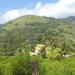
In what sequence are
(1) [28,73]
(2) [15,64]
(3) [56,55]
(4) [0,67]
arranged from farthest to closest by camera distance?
(3) [56,55]
(4) [0,67]
(2) [15,64]
(1) [28,73]

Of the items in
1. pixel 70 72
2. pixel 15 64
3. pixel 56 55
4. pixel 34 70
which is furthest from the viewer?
pixel 56 55

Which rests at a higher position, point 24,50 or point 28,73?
point 24,50

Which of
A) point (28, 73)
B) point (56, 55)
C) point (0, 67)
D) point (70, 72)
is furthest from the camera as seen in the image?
point (56, 55)

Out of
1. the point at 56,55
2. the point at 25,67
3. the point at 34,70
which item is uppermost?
the point at 34,70

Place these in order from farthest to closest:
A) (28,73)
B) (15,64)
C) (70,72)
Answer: (70,72)
(15,64)
(28,73)

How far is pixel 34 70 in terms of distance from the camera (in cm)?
1714

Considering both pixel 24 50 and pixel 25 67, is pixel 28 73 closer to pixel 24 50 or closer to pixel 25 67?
pixel 25 67

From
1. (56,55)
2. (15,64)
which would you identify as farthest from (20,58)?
(56,55)

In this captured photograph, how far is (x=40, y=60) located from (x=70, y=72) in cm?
920

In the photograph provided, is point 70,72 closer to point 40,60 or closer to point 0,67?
point 40,60

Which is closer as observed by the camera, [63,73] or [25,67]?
[25,67]

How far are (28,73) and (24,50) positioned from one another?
12.7 feet

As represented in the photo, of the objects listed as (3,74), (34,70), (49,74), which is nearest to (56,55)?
(49,74)

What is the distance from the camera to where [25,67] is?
123 ft
